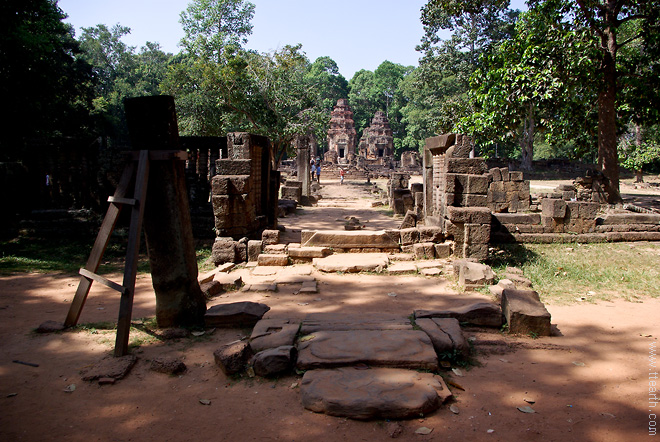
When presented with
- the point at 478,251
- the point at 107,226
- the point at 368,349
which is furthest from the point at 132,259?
the point at 478,251

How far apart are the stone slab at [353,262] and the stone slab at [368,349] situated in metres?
3.44

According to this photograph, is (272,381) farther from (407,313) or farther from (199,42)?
(199,42)

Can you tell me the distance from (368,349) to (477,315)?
1.56m

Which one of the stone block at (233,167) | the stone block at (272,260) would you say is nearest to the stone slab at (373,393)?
the stone block at (272,260)

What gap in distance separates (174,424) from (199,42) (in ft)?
81.6

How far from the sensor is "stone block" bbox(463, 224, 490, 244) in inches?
303

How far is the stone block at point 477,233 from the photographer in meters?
7.70

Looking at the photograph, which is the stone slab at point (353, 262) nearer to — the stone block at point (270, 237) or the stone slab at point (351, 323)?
the stone block at point (270, 237)

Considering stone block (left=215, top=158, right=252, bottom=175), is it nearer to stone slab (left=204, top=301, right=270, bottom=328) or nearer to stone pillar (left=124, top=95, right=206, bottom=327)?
stone pillar (left=124, top=95, right=206, bottom=327)

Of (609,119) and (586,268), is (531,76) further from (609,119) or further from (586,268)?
(586,268)

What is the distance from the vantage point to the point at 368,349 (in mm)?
3582

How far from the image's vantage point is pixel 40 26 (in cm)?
1305

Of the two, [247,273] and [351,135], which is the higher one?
[351,135]

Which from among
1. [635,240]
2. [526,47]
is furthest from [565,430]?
[526,47]
